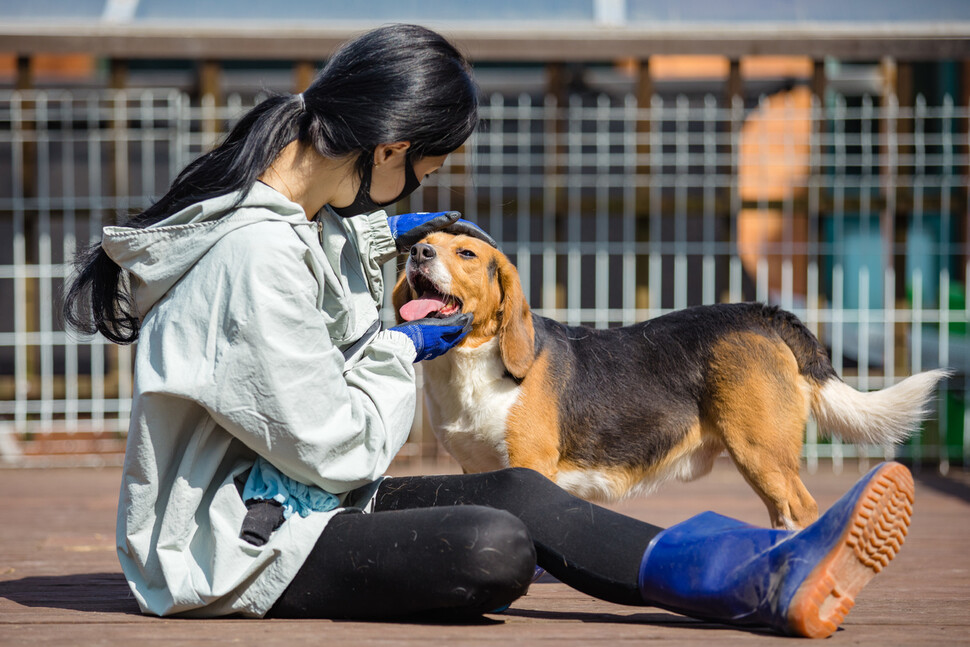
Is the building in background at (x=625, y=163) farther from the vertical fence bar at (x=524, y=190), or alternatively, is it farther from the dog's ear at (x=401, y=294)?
the dog's ear at (x=401, y=294)

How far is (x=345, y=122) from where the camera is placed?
7.57 feet

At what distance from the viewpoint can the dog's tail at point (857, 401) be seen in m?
3.37

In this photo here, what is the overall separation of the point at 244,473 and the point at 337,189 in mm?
730

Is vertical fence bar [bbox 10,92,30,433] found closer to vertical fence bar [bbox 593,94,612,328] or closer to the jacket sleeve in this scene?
vertical fence bar [bbox 593,94,612,328]

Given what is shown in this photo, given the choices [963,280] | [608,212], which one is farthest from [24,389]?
[963,280]

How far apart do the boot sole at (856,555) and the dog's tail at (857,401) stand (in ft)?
4.52

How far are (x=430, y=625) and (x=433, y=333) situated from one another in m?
0.81

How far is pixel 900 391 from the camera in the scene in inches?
133

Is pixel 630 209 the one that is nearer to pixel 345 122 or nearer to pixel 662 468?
pixel 662 468

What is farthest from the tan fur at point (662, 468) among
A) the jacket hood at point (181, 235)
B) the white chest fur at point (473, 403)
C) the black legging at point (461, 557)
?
the jacket hood at point (181, 235)

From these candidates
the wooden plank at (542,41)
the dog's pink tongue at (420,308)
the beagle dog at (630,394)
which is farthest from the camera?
the wooden plank at (542,41)

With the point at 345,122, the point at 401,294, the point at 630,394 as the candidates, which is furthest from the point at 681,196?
the point at 345,122

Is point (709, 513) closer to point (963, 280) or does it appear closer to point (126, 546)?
point (126, 546)

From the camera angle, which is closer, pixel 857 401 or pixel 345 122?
pixel 345 122
